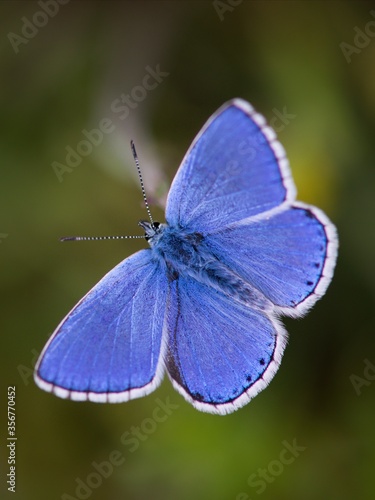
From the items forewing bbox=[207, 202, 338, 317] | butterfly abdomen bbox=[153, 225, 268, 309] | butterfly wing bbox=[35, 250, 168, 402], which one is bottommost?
butterfly wing bbox=[35, 250, 168, 402]

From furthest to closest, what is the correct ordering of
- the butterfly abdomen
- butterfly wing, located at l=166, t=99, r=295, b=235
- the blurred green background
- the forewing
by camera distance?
the blurred green background
the butterfly abdomen
the forewing
butterfly wing, located at l=166, t=99, r=295, b=235

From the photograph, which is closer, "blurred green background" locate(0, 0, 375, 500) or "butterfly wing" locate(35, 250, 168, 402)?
"butterfly wing" locate(35, 250, 168, 402)

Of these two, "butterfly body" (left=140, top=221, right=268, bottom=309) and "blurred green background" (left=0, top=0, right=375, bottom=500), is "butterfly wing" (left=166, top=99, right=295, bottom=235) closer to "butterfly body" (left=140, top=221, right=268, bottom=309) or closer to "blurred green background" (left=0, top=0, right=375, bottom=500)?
"butterfly body" (left=140, top=221, right=268, bottom=309)

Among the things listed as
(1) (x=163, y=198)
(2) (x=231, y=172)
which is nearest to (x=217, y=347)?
(2) (x=231, y=172)

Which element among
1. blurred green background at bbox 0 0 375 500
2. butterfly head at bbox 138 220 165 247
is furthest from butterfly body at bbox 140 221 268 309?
blurred green background at bbox 0 0 375 500

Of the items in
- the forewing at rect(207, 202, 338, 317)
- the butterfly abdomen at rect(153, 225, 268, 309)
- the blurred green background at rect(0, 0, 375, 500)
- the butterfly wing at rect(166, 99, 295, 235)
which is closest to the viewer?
the butterfly wing at rect(166, 99, 295, 235)

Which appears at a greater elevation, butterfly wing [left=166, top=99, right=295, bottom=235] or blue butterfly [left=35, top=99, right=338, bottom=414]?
butterfly wing [left=166, top=99, right=295, bottom=235]

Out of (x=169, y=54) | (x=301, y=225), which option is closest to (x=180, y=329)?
(x=301, y=225)

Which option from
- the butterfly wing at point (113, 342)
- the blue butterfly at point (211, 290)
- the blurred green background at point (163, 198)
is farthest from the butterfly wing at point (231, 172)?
the blurred green background at point (163, 198)
